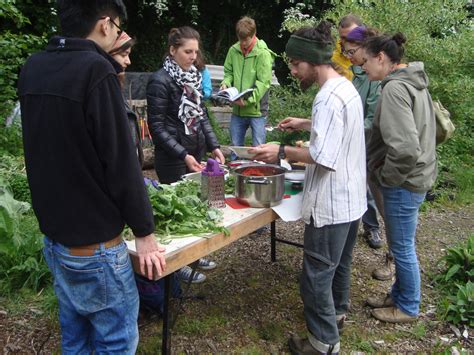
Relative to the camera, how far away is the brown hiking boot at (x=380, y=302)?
3.39 meters

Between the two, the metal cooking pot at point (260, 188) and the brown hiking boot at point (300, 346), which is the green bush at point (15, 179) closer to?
the metal cooking pot at point (260, 188)

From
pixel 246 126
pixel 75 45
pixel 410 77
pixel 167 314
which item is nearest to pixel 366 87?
pixel 410 77

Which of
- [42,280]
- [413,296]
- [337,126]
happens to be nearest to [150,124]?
[42,280]

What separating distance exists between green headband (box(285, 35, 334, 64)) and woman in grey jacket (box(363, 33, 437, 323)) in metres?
0.66

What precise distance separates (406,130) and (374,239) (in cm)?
204

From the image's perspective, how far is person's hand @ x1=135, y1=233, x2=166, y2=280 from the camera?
1.80 metres

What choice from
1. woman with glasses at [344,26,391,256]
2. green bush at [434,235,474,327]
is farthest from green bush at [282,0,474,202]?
green bush at [434,235,474,327]

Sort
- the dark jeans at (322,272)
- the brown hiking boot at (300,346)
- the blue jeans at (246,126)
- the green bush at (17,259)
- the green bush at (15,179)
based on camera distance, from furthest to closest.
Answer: the blue jeans at (246,126) < the green bush at (15,179) < the green bush at (17,259) < the brown hiking boot at (300,346) < the dark jeans at (322,272)

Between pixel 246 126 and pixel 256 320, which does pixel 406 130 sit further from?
pixel 246 126

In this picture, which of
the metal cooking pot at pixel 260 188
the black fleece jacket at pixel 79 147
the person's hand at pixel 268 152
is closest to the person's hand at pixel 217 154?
the metal cooking pot at pixel 260 188

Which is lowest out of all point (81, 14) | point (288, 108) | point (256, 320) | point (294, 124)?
point (256, 320)

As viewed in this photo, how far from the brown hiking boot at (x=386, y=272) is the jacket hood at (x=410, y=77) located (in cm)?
167

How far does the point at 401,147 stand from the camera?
2666 millimetres

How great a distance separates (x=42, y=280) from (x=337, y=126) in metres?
2.59
